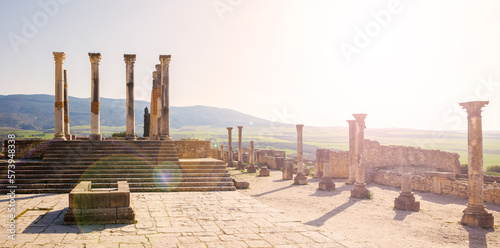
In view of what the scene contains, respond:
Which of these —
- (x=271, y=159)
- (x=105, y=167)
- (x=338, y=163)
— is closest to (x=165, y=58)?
(x=105, y=167)

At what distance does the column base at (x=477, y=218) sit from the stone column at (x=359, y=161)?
509cm

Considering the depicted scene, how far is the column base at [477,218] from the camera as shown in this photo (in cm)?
Result: 1047

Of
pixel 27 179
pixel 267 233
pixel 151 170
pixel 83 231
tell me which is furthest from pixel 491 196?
pixel 27 179

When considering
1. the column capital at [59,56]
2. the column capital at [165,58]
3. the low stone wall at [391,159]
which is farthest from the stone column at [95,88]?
the low stone wall at [391,159]

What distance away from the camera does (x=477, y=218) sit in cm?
1053

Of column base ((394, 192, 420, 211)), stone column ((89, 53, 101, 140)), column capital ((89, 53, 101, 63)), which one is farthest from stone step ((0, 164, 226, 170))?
column base ((394, 192, 420, 211))

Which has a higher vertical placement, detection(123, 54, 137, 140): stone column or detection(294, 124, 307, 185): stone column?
detection(123, 54, 137, 140): stone column

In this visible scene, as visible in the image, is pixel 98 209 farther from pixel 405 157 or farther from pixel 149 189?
pixel 405 157

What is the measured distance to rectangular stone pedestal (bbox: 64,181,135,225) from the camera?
7.46 metres

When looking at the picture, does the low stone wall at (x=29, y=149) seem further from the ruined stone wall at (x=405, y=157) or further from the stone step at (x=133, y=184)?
the ruined stone wall at (x=405, y=157)

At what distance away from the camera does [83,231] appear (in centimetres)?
686

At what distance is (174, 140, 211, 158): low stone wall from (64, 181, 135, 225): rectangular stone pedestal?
1004 cm

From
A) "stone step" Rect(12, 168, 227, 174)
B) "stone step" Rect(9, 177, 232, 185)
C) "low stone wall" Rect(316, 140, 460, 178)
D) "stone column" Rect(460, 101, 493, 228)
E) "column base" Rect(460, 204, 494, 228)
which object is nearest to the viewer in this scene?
"column base" Rect(460, 204, 494, 228)

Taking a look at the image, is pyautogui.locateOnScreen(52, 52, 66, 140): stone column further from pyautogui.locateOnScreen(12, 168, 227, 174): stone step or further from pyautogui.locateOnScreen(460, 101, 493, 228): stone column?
pyautogui.locateOnScreen(460, 101, 493, 228): stone column
